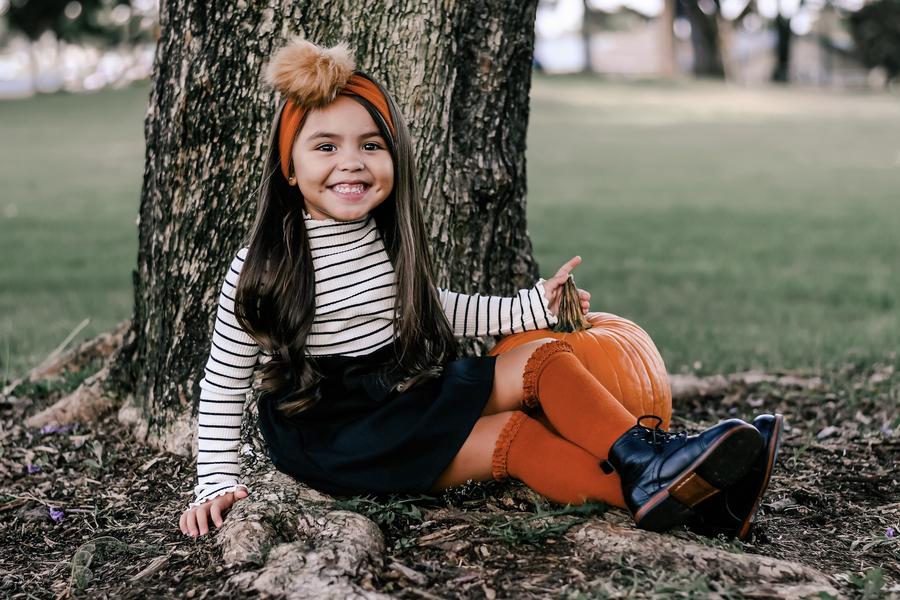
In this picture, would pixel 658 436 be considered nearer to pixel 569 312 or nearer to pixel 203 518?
pixel 569 312

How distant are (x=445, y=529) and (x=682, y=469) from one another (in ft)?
2.23

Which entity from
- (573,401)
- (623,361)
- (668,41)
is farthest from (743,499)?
(668,41)

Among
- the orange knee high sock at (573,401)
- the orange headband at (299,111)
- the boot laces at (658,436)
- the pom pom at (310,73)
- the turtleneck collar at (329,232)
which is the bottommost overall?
the boot laces at (658,436)

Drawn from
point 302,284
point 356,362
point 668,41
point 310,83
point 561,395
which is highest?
point 668,41

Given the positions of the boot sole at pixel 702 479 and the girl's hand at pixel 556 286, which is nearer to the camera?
the boot sole at pixel 702 479

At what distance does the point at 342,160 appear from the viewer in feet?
9.78

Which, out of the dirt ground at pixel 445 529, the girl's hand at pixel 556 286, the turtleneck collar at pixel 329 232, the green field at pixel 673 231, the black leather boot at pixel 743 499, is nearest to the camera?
the dirt ground at pixel 445 529

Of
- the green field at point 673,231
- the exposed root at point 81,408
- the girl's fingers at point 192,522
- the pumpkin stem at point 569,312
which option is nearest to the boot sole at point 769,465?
the pumpkin stem at point 569,312

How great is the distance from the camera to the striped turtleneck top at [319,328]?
3057 millimetres

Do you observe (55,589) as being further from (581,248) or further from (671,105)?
(671,105)

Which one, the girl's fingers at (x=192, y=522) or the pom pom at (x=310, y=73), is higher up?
the pom pom at (x=310, y=73)

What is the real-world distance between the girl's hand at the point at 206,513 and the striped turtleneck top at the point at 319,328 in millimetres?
31

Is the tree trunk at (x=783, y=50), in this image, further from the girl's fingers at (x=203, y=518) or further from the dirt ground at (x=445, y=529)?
the girl's fingers at (x=203, y=518)

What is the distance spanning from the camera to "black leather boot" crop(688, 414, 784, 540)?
8.91 ft
